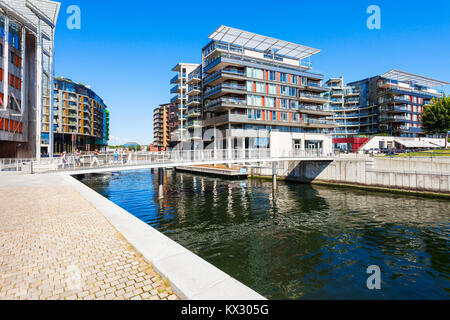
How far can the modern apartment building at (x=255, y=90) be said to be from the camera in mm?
46531

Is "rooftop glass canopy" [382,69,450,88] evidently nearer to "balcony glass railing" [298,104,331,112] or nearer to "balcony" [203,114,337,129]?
"balcony glass railing" [298,104,331,112]

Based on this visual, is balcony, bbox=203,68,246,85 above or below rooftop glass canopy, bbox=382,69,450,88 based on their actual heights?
below

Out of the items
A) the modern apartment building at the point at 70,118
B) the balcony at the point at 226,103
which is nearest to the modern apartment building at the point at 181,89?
the balcony at the point at 226,103

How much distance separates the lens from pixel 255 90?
4859 centimetres

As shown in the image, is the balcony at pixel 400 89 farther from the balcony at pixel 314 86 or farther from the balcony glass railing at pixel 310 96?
the balcony glass railing at pixel 310 96

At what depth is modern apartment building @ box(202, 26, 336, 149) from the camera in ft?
153

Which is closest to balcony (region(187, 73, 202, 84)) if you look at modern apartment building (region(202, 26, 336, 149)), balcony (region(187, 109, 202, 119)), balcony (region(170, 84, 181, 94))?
modern apartment building (region(202, 26, 336, 149))

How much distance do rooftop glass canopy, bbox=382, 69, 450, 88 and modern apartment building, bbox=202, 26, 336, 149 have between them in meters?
33.6

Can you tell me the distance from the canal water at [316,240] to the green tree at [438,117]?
44397 millimetres

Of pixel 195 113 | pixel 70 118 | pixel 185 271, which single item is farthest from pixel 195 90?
pixel 70 118

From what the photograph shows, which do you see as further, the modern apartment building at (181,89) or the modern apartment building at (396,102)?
the modern apartment building at (396,102)

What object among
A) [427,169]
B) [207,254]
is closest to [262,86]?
[427,169]

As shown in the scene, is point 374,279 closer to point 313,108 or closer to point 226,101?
point 226,101

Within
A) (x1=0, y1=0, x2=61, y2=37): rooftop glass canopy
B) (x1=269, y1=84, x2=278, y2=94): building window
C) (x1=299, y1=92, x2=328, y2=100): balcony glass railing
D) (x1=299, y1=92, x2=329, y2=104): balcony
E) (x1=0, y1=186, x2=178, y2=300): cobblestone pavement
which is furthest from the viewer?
(x1=299, y1=92, x2=328, y2=100): balcony glass railing
